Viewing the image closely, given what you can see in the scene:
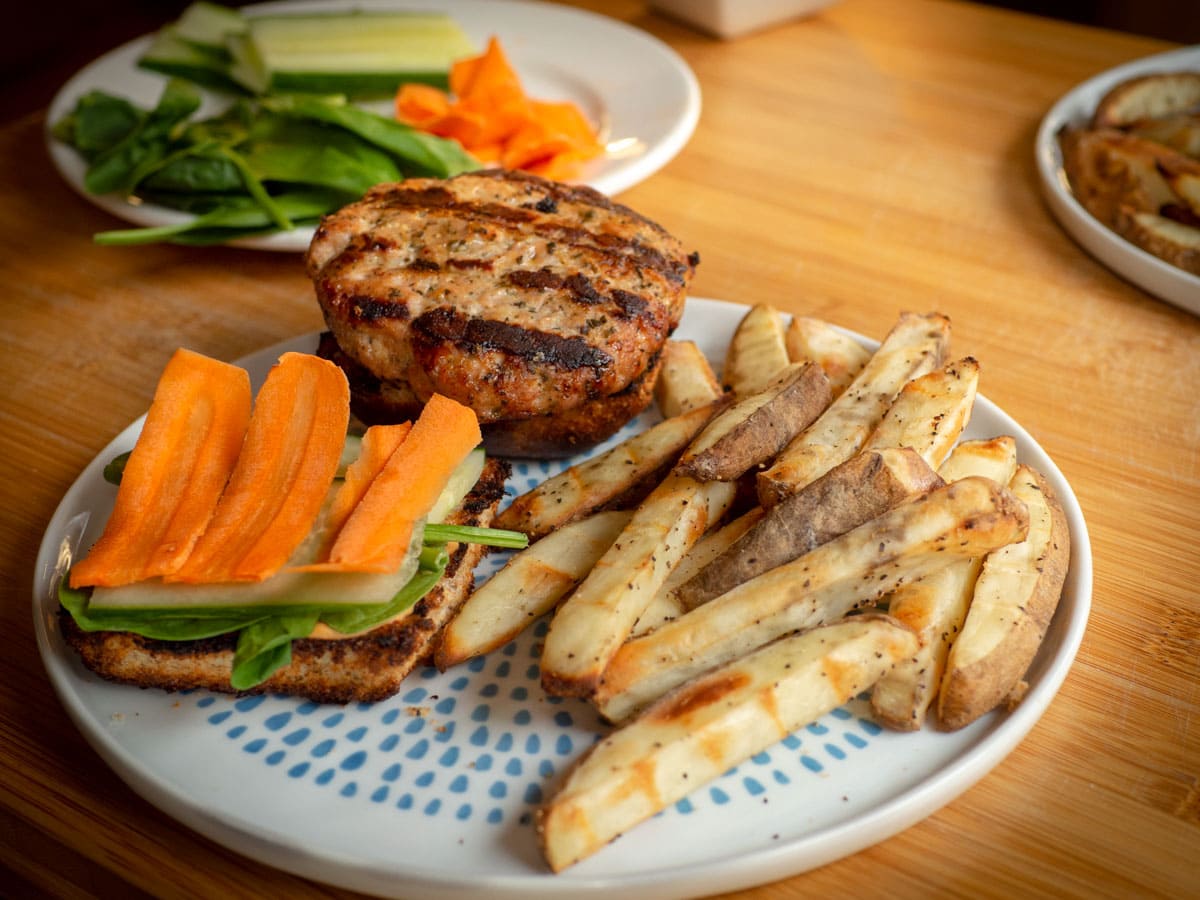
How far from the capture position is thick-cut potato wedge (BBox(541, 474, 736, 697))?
2.06 m

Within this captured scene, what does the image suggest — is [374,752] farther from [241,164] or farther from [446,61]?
[446,61]

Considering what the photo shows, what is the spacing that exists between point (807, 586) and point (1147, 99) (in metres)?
3.25

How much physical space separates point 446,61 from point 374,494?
10.6ft

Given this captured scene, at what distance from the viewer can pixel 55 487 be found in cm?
306

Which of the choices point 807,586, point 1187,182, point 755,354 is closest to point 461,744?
point 807,586

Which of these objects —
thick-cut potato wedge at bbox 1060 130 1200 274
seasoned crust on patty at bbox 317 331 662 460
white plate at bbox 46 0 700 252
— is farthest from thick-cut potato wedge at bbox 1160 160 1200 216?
seasoned crust on patty at bbox 317 331 662 460

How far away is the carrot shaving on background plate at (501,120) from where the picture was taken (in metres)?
4.18

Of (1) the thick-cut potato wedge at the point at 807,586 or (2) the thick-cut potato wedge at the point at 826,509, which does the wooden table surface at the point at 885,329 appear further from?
(2) the thick-cut potato wedge at the point at 826,509

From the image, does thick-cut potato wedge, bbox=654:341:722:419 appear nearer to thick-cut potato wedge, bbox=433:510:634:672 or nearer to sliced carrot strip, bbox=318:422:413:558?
thick-cut potato wedge, bbox=433:510:634:672

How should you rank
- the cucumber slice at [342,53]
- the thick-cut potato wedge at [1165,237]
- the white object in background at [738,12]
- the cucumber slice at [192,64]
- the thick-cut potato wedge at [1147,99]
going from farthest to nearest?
the white object in background at [738,12] < the cucumber slice at [192,64] < the cucumber slice at [342,53] < the thick-cut potato wedge at [1147,99] < the thick-cut potato wedge at [1165,237]

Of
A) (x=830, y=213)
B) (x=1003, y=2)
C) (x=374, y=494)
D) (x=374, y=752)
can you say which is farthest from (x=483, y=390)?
(x=1003, y=2)

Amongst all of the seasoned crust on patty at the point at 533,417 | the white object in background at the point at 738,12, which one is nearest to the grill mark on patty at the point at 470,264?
the seasoned crust on patty at the point at 533,417

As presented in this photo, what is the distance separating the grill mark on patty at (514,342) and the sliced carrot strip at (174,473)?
1.55 ft

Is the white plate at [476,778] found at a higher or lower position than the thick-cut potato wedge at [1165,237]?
lower
